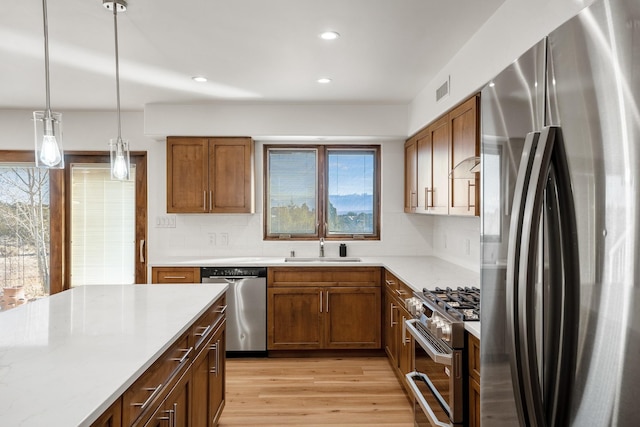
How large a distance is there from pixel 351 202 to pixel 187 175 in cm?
176

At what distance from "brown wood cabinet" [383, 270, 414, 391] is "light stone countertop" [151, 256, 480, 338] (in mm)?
108

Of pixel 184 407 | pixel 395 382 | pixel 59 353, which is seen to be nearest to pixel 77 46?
pixel 59 353

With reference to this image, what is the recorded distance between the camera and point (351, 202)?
490cm

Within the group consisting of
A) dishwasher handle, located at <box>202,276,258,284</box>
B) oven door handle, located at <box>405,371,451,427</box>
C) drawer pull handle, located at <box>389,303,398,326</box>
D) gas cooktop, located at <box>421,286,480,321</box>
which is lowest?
oven door handle, located at <box>405,371,451,427</box>

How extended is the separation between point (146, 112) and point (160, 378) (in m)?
3.36

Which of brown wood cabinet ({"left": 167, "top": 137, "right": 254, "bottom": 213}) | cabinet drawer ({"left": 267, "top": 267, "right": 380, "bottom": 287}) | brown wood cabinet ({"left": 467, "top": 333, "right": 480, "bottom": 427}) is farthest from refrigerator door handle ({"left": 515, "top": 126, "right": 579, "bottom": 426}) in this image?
brown wood cabinet ({"left": 167, "top": 137, "right": 254, "bottom": 213})

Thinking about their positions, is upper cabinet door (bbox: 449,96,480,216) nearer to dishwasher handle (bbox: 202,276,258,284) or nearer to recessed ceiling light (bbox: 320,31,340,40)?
recessed ceiling light (bbox: 320,31,340,40)

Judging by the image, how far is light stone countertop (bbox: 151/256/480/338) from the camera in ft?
10.2

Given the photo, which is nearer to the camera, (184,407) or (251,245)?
(184,407)

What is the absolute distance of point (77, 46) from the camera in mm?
2854

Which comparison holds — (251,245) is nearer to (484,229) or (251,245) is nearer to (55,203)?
(55,203)

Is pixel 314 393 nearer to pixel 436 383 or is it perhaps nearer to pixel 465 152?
pixel 436 383

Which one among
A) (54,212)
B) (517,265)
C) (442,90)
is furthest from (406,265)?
(54,212)

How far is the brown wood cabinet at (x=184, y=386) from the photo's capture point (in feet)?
4.54
